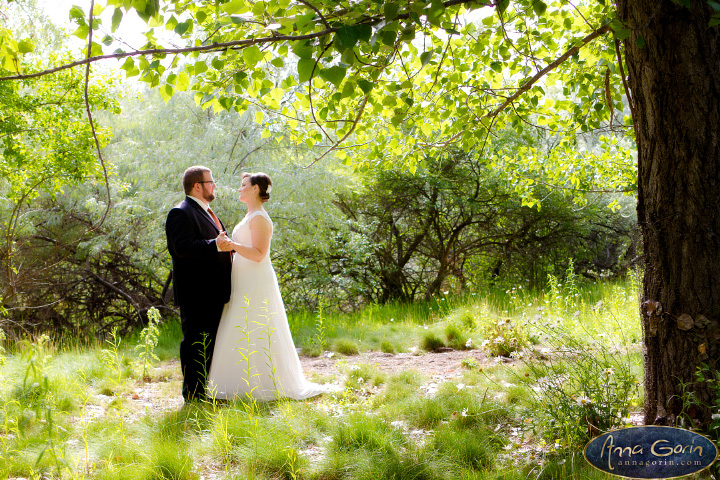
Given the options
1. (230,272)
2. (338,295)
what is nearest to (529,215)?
(338,295)

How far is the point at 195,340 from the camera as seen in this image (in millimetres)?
4582

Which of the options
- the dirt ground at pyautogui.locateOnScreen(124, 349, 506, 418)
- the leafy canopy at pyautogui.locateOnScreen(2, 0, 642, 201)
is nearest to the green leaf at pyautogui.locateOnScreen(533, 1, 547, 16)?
the leafy canopy at pyautogui.locateOnScreen(2, 0, 642, 201)

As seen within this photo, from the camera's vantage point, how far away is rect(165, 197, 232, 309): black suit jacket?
441cm

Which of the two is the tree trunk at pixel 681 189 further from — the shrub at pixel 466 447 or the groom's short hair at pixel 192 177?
the groom's short hair at pixel 192 177

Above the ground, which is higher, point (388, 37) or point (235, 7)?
point (235, 7)

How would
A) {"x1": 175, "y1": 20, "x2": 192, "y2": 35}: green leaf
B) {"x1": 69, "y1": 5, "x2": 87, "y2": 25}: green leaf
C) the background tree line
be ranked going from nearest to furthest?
{"x1": 69, "y1": 5, "x2": 87, "y2": 25}: green leaf, {"x1": 175, "y1": 20, "x2": 192, "y2": 35}: green leaf, the background tree line

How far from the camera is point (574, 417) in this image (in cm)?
296

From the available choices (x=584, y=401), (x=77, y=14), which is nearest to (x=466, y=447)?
(x=584, y=401)

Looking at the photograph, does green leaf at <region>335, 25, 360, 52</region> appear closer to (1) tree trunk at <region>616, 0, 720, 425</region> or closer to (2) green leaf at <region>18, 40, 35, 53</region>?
(2) green leaf at <region>18, 40, 35, 53</region>

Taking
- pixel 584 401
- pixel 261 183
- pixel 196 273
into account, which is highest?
pixel 261 183

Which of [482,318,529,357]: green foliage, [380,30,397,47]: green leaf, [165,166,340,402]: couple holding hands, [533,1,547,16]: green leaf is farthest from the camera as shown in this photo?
[482,318,529,357]: green foliage

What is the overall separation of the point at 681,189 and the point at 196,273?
3.46 meters

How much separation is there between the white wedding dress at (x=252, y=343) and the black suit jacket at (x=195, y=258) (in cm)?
12

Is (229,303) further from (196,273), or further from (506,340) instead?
(506,340)
